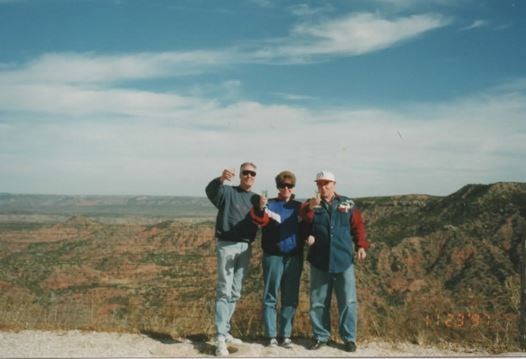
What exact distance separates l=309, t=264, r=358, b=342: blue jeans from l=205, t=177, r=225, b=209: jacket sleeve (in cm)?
121

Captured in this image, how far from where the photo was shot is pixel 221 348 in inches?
198

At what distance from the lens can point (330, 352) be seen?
5.21 metres

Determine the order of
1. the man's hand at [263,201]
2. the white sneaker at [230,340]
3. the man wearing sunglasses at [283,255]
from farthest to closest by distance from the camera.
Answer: the white sneaker at [230,340] → the man wearing sunglasses at [283,255] → the man's hand at [263,201]

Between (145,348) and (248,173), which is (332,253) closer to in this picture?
(248,173)

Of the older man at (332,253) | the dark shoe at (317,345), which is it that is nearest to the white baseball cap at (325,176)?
the older man at (332,253)

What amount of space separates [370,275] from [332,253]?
32.2 m

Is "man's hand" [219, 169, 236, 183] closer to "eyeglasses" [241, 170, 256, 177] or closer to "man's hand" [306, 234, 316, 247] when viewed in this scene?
"eyeglasses" [241, 170, 256, 177]

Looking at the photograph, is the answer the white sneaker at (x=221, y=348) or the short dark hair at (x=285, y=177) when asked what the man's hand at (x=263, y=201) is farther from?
the white sneaker at (x=221, y=348)

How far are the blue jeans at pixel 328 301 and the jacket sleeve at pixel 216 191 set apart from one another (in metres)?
1.21

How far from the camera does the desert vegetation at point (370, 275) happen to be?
601 cm
